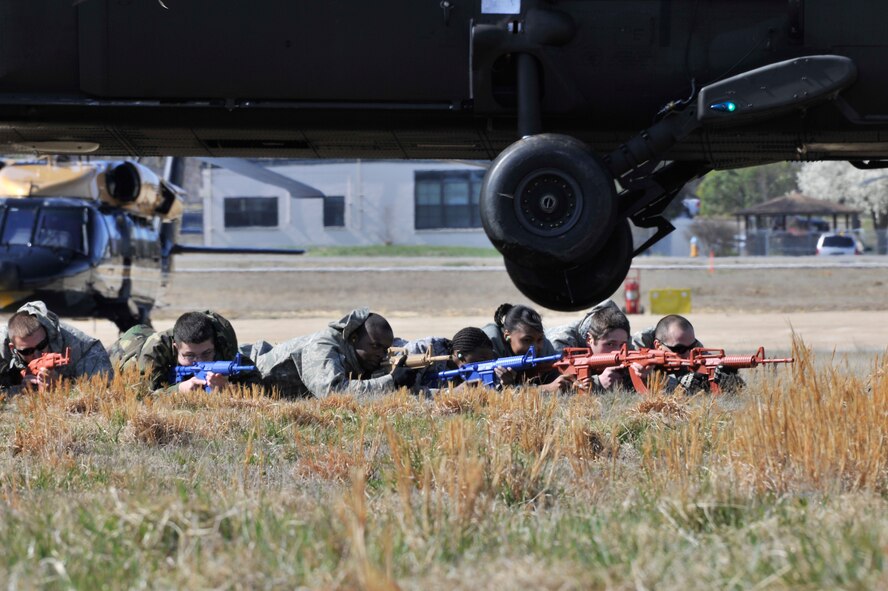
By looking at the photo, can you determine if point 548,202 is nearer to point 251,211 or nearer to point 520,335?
point 520,335

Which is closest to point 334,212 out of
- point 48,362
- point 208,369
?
point 48,362

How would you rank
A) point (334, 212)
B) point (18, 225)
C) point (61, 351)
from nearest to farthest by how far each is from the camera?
point (61, 351), point (18, 225), point (334, 212)

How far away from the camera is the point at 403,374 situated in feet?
27.3

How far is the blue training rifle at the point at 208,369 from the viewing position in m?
7.83

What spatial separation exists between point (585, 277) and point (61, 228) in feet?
35.5

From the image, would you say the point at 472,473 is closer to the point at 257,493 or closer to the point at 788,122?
the point at 257,493

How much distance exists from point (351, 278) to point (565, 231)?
27.2 m

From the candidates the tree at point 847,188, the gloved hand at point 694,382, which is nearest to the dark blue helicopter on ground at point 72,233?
the gloved hand at point 694,382

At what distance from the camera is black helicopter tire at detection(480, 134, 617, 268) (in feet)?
24.1

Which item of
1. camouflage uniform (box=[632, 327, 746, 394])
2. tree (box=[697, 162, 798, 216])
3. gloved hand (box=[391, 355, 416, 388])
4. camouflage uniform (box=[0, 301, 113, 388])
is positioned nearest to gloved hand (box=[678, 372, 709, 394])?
camouflage uniform (box=[632, 327, 746, 394])

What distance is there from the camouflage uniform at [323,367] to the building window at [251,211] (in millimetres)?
48484

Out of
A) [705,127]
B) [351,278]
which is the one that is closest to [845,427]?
[705,127]

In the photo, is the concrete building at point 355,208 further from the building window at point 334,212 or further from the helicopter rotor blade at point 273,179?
the helicopter rotor blade at point 273,179

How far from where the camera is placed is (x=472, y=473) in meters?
3.86
